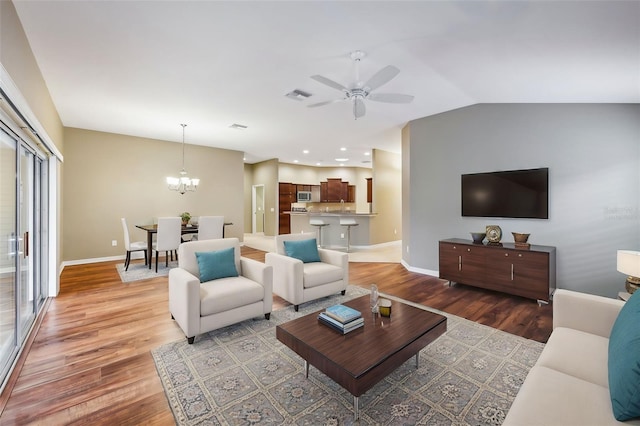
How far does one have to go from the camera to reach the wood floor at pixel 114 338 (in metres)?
1.75

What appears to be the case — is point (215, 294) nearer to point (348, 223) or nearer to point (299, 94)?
point (299, 94)

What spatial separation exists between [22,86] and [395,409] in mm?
3721

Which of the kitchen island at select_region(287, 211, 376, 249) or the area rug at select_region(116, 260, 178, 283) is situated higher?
the kitchen island at select_region(287, 211, 376, 249)

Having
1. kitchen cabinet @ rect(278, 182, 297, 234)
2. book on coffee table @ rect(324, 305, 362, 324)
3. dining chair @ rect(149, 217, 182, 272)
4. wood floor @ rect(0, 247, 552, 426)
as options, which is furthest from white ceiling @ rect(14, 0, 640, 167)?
kitchen cabinet @ rect(278, 182, 297, 234)

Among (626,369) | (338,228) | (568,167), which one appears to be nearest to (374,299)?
(626,369)

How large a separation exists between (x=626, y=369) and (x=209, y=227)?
568cm

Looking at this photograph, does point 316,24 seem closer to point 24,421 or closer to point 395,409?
point 395,409

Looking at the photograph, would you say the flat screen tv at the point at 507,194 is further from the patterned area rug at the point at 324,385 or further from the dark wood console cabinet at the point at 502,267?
the patterned area rug at the point at 324,385

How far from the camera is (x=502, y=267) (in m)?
3.73

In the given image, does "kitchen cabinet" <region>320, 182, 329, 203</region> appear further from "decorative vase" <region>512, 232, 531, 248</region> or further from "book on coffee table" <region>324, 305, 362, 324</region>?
"book on coffee table" <region>324, 305, 362, 324</region>

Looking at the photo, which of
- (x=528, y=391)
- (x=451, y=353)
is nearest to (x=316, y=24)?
(x=528, y=391)

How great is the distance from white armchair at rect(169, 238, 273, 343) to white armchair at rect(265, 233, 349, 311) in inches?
13.7

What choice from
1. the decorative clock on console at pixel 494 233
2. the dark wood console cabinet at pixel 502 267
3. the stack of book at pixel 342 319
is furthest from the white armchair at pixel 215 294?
the decorative clock on console at pixel 494 233

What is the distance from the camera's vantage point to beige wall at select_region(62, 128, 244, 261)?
5715mm
